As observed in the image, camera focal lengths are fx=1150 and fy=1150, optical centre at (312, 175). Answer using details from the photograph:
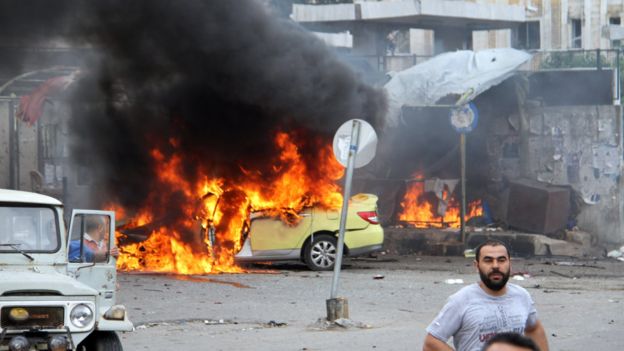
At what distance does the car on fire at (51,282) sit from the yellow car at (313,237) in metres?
9.05

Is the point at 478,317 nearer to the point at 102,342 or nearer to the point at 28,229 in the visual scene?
the point at 102,342

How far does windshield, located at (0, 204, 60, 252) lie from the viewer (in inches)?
352

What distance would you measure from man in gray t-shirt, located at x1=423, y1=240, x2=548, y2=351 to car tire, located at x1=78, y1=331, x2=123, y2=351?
11.2ft

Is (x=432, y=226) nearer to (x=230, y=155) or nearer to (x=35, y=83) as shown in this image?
(x=230, y=155)

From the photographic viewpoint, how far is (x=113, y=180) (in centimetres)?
2161

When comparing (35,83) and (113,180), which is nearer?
Answer: (113,180)

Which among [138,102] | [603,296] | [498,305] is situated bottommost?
[603,296]

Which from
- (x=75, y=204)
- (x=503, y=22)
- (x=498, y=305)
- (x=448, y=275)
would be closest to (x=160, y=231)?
(x=448, y=275)

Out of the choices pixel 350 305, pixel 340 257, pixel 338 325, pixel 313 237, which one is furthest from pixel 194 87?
pixel 338 325

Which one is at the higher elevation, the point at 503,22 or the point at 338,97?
the point at 503,22

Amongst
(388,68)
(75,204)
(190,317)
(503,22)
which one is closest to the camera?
(190,317)

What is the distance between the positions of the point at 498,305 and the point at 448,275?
12869 mm

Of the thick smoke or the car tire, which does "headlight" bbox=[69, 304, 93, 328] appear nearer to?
the car tire

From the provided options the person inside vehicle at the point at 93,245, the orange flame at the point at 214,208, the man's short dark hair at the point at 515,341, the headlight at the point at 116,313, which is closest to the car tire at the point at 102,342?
the headlight at the point at 116,313
